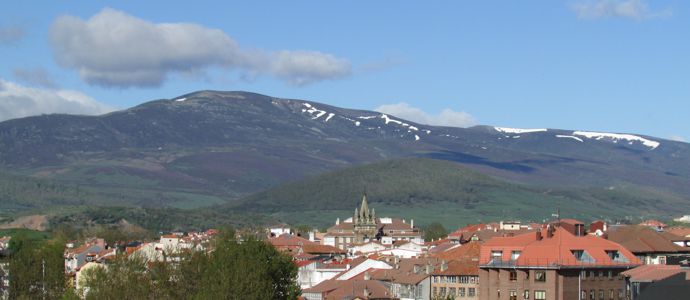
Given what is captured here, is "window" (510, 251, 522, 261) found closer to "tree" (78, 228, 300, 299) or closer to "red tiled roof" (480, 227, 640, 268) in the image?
"red tiled roof" (480, 227, 640, 268)

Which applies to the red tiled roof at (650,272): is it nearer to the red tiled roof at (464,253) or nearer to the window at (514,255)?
the window at (514,255)

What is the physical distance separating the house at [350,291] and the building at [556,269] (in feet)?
61.7

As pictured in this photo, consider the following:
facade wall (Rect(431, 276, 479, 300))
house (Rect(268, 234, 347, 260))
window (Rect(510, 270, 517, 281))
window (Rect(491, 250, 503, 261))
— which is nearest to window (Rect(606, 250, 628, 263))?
window (Rect(510, 270, 517, 281))

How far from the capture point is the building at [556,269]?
88.5m

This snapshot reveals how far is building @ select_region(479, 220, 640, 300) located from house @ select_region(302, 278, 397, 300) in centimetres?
1882

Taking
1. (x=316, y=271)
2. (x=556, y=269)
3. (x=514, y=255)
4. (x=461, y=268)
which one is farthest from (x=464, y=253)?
(x=556, y=269)

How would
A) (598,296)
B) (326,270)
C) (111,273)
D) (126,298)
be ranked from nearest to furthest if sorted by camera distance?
1. (598,296)
2. (126,298)
3. (111,273)
4. (326,270)

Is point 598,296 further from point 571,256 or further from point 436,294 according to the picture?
point 436,294

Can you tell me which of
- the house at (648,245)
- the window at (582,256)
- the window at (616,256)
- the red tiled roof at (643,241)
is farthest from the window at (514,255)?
the red tiled roof at (643,241)

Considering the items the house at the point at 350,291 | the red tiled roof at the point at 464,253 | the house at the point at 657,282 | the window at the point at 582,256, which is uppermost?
the red tiled roof at the point at 464,253

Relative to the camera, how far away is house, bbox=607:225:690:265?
108625 mm

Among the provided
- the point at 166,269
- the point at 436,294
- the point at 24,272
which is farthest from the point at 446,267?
the point at 24,272

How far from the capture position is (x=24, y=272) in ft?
374

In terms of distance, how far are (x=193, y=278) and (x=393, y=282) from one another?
23397mm
